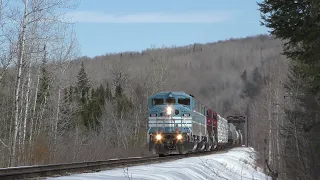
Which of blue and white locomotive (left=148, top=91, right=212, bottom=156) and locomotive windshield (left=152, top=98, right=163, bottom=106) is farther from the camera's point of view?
locomotive windshield (left=152, top=98, right=163, bottom=106)

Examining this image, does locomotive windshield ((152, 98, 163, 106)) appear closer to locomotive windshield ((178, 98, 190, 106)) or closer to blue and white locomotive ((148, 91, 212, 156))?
blue and white locomotive ((148, 91, 212, 156))

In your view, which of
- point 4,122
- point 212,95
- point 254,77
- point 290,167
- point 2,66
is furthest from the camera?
point 254,77

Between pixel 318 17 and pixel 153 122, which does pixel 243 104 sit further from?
pixel 318 17

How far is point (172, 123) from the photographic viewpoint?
86.0 feet

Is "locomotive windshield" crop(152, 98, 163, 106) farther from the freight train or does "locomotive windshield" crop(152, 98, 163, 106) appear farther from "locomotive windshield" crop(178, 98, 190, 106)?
"locomotive windshield" crop(178, 98, 190, 106)

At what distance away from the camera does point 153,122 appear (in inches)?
1041

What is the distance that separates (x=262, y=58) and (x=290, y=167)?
266 feet

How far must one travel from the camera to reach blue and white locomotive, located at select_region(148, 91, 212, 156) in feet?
84.5

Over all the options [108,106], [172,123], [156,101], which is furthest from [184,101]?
[108,106]

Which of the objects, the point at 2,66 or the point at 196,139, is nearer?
the point at 2,66

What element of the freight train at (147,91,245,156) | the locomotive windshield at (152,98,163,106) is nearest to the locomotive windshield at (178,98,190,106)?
the freight train at (147,91,245,156)

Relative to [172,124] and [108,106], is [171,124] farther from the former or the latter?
[108,106]

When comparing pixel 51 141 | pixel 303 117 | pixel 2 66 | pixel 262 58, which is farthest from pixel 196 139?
pixel 262 58

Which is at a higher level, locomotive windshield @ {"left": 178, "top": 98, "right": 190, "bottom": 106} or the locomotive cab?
locomotive windshield @ {"left": 178, "top": 98, "right": 190, "bottom": 106}
